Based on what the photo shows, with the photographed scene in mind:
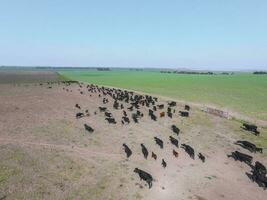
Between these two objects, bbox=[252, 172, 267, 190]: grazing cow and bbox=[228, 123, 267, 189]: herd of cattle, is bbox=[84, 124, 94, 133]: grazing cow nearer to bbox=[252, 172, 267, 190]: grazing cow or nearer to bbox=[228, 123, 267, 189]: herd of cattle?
bbox=[228, 123, 267, 189]: herd of cattle

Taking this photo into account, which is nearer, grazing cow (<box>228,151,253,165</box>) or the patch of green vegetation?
the patch of green vegetation

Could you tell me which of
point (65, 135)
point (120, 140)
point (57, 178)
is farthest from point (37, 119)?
point (57, 178)

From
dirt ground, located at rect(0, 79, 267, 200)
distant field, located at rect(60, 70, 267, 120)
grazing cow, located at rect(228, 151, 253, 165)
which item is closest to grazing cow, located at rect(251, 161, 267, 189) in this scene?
dirt ground, located at rect(0, 79, 267, 200)

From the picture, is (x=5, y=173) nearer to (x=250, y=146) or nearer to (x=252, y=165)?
(x=252, y=165)

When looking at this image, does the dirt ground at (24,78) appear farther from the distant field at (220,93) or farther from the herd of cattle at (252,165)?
the herd of cattle at (252,165)

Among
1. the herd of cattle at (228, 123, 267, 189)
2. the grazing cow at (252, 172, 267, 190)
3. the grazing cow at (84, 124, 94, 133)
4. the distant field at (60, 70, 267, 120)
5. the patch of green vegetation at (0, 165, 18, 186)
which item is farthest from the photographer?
the distant field at (60, 70, 267, 120)

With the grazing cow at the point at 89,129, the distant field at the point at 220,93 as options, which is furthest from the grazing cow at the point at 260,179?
the distant field at the point at 220,93

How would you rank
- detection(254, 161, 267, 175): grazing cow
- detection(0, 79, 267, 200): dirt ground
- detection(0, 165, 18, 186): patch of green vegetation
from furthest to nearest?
1. detection(254, 161, 267, 175): grazing cow
2. detection(0, 165, 18, 186): patch of green vegetation
3. detection(0, 79, 267, 200): dirt ground

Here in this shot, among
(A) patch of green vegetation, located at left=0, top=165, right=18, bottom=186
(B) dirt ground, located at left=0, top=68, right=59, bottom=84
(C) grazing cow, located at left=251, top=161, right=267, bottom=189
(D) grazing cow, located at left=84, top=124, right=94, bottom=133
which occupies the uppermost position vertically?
(A) patch of green vegetation, located at left=0, top=165, right=18, bottom=186

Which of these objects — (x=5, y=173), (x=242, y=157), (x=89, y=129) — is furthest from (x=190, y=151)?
(x=5, y=173)
